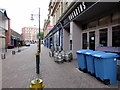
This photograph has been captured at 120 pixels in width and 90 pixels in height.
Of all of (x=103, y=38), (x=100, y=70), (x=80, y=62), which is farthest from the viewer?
(x=103, y=38)

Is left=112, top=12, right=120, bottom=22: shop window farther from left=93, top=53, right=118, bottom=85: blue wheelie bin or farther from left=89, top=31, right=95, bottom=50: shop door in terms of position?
left=93, top=53, right=118, bottom=85: blue wheelie bin

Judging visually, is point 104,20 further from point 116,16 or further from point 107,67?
point 107,67

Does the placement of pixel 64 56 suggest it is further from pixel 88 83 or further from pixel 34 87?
pixel 34 87

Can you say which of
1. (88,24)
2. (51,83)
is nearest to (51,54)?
(88,24)

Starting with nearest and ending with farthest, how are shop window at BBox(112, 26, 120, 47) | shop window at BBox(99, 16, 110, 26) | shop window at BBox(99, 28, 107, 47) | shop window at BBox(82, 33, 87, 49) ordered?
shop window at BBox(112, 26, 120, 47) < shop window at BBox(99, 16, 110, 26) < shop window at BBox(99, 28, 107, 47) < shop window at BBox(82, 33, 87, 49)

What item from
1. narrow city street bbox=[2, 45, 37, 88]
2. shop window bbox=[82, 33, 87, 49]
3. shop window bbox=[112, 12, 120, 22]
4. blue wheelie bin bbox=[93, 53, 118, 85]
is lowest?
narrow city street bbox=[2, 45, 37, 88]

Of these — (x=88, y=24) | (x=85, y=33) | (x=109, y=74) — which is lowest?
(x=109, y=74)

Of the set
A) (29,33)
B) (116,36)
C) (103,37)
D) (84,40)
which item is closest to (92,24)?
(84,40)

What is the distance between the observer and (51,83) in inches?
136

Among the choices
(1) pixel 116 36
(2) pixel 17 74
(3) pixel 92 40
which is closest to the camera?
(2) pixel 17 74

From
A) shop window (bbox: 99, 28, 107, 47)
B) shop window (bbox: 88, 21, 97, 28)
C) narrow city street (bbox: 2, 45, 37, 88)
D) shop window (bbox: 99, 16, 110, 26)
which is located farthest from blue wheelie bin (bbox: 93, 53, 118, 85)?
shop window (bbox: 88, 21, 97, 28)

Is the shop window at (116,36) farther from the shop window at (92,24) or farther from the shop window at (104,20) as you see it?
the shop window at (92,24)

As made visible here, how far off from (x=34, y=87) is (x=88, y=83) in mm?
2414

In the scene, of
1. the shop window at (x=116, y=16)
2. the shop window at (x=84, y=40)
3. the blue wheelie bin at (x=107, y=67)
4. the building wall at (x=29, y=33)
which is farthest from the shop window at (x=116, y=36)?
the building wall at (x=29, y=33)
